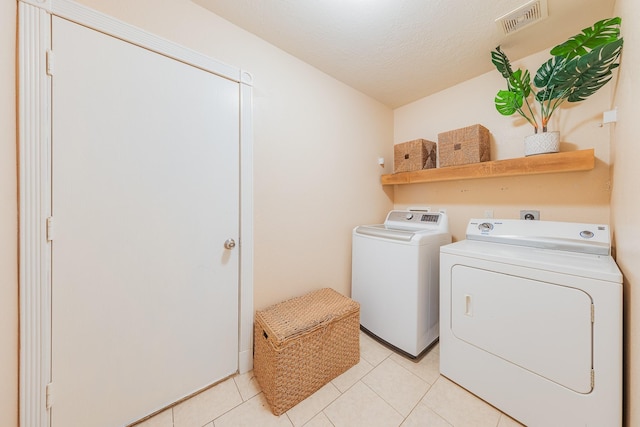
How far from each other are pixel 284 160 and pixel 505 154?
68.8 inches

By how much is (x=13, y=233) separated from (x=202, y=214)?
0.68 meters

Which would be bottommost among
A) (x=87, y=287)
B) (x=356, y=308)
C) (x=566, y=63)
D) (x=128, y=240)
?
(x=356, y=308)

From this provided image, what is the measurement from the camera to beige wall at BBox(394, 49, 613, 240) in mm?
1410

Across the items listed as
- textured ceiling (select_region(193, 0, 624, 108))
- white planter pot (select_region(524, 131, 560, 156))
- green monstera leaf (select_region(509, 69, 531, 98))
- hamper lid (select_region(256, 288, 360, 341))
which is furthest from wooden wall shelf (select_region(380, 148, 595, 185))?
hamper lid (select_region(256, 288, 360, 341))

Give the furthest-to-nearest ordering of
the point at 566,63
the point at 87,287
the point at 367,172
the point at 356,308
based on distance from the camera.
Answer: the point at 367,172 < the point at 356,308 < the point at 566,63 < the point at 87,287

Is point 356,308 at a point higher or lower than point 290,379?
higher

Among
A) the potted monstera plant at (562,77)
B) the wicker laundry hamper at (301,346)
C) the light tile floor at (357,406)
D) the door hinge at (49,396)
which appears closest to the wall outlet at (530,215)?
the potted monstera plant at (562,77)

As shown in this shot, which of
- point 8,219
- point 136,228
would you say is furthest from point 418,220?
point 8,219

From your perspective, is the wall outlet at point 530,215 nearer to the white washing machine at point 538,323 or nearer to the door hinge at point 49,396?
the white washing machine at point 538,323

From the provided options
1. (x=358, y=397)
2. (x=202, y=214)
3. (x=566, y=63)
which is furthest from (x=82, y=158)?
(x=566, y=63)

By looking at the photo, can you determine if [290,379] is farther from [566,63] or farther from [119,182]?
[566,63]

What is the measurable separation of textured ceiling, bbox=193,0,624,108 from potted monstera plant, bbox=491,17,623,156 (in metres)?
0.16

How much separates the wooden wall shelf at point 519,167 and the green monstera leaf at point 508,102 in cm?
37

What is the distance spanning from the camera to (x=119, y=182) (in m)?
1.07
